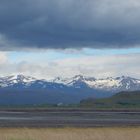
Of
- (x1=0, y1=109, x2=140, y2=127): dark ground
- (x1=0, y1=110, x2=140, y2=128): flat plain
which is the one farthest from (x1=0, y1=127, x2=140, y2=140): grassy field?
(x1=0, y1=109, x2=140, y2=127): dark ground

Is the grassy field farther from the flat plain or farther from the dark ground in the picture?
the dark ground

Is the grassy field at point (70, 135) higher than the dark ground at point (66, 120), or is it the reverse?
the dark ground at point (66, 120)

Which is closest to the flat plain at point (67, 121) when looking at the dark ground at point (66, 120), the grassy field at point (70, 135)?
the dark ground at point (66, 120)

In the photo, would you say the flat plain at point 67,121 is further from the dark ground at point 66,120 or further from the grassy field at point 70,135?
the grassy field at point 70,135

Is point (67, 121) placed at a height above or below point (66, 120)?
below

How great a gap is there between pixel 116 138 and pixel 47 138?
17.7 ft

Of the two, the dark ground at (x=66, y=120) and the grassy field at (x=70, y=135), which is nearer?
the grassy field at (x=70, y=135)

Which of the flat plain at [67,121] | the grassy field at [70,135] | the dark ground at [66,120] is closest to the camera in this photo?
the grassy field at [70,135]

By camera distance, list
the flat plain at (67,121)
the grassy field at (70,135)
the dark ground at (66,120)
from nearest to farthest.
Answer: the grassy field at (70,135) → the flat plain at (67,121) → the dark ground at (66,120)

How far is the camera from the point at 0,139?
37.4 metres

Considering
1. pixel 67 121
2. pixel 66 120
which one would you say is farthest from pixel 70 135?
pixel 66 120

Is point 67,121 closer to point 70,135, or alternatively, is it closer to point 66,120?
point 66,120

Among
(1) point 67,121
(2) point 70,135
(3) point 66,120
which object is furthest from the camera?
(3) point 66,120

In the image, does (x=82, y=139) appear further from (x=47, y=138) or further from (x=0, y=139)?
(x=0, y=139)
